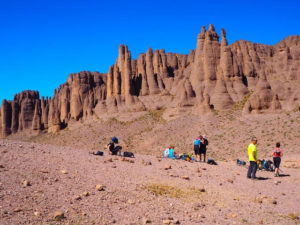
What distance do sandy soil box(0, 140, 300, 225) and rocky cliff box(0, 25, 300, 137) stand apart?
42269 mm

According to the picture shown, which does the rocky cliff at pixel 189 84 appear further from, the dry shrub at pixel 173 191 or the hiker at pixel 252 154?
the dry shrub at pixel 173 191

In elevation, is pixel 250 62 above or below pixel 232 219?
above

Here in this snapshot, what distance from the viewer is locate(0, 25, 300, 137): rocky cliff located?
5991 centimetres

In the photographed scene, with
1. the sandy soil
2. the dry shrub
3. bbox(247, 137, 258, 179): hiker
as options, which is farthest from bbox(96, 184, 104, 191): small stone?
bbox(247, 137, 258, 179): hiker

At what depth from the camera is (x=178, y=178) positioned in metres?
14.1

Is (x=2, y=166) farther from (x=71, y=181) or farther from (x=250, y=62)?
(x=250, y=62)

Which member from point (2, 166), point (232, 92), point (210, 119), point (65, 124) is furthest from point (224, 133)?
point (65, 124)

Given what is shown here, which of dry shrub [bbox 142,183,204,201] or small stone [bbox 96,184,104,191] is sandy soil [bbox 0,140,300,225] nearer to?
dry shrub [bbox 142,183,204,201]

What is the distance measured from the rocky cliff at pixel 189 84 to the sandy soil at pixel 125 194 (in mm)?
42269

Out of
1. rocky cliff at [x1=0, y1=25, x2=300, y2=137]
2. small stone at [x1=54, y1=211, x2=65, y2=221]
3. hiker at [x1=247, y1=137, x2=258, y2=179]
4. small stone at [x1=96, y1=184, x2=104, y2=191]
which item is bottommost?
small stone at [x1=54, y1=211, x2=65, y2=221]

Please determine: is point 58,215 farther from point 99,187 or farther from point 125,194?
point 125,194

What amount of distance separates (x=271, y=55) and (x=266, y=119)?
3584 centimetres

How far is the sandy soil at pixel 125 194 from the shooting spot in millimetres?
8586

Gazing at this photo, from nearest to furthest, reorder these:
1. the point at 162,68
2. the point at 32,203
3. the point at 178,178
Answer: the point at 32,203, the point at 178,178, the point at 162,68
